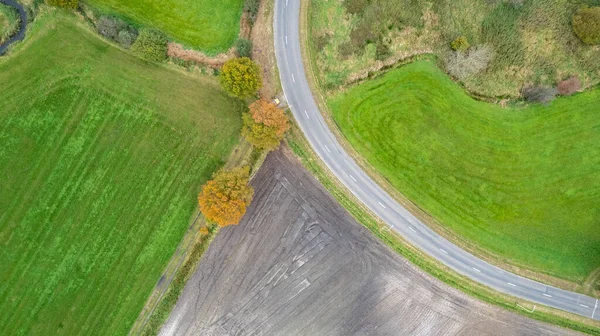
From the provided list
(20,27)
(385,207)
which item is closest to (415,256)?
(385,207)

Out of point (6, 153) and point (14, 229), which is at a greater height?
point (6, 153)

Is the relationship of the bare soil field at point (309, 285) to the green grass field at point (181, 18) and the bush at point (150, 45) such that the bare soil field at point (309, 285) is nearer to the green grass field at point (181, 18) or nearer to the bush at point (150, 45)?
the green grass field at point (181, 18)

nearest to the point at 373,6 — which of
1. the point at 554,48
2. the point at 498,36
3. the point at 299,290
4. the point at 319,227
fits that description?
the point at 498,36

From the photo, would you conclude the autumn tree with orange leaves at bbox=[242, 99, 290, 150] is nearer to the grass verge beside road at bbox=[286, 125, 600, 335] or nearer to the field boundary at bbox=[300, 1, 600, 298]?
the grass verge beside road at bbox=[286, 125, 600, 335]

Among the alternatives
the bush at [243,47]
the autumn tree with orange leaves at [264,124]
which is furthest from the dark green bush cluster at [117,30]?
the autumn tree with orange leaves at [264,124]

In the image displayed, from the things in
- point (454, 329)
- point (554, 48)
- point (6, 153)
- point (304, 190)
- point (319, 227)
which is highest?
point (6, 153)

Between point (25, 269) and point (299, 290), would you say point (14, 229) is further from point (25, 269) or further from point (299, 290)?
point (299, 290)
